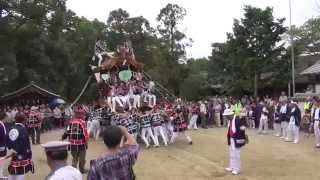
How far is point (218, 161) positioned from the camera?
55.4 feet

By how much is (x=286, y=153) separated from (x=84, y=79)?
4040cm


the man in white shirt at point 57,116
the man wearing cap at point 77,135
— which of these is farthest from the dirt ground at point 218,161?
the man in white shirt at point 57,116

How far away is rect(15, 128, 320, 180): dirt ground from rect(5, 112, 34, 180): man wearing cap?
398 cm

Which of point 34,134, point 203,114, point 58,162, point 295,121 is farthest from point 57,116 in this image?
point 58,162

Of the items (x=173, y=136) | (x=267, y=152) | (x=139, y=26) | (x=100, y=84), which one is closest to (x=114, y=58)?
(x=100, y=84)

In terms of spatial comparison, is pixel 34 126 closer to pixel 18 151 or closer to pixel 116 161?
pixel 18 151

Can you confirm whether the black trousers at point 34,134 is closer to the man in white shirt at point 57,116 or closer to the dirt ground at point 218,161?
the dirt ground at point 218,161

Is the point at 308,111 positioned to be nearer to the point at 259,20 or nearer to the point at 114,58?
the point at 114,58

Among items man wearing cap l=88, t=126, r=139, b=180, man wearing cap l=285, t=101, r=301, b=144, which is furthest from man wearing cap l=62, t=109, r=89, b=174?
man wearing cap l=285, t=101, r=301, b=144

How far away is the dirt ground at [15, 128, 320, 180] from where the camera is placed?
14195mm

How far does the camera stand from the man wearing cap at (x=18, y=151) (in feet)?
34.7

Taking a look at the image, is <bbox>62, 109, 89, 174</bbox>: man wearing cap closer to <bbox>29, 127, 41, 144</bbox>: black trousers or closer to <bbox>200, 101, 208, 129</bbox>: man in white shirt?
<bbox>29, 127, 41, 144</bbox>: black trousers

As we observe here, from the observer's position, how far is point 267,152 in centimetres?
1900

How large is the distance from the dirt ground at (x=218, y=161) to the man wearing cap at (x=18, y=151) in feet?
13.0
